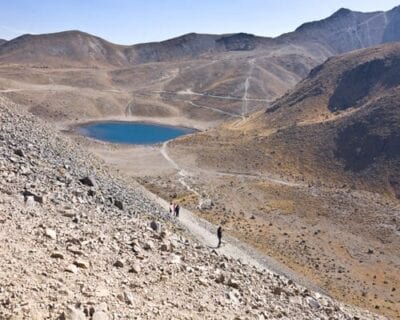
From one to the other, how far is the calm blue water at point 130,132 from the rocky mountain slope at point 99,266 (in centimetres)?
6846

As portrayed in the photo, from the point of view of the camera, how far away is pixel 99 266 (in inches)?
589

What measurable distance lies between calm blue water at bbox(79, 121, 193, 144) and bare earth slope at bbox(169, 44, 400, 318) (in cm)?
1720

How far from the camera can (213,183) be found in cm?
5269

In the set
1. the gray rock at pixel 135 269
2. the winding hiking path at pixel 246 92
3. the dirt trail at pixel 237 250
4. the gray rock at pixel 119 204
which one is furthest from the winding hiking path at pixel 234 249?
the winding hiking path at pixel 246 92

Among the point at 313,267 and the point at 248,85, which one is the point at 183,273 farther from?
the point at 248,85

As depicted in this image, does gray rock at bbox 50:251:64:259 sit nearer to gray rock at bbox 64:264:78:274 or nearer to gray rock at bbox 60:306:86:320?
gray rock at bbox 64:264:78:274

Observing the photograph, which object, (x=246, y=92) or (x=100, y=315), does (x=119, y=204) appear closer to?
(x=100, y=315)

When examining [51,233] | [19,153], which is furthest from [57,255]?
[19,153]

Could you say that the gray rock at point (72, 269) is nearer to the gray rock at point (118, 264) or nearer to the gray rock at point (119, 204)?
the gray rock at point (118, 264)

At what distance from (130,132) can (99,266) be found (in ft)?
288

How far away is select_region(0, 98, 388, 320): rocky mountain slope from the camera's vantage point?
1262 cm

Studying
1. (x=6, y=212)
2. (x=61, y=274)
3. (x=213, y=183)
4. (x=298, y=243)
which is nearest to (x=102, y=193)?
(x=6, y=212)

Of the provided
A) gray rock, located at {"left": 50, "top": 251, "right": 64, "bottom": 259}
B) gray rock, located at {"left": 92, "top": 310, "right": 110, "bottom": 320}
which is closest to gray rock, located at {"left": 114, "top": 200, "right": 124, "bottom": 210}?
gray rock, located at {"left": 50, "top": 251, "right": 64, "bottom": 259}

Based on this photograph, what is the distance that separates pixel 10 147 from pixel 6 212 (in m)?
7.03
